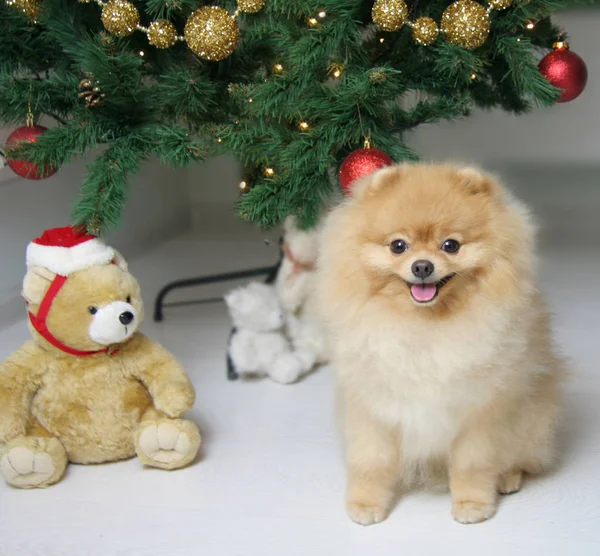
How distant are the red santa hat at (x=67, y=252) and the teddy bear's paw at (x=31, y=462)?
0.27 m

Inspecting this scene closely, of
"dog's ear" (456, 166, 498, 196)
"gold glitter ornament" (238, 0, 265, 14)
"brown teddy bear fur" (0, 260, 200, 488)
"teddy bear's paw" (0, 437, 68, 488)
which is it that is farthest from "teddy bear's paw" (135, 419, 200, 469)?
"gold glitter ornament" (238, 0, 265, 14)

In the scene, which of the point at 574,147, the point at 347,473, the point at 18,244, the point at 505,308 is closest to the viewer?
the point at 505,308

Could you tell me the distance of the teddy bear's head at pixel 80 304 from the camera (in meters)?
1.25

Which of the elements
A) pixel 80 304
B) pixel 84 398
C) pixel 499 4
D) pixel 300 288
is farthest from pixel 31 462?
pixel 499 4

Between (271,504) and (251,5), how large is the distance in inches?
32.3

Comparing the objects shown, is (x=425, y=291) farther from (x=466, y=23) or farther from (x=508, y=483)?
(x=466, y=23)

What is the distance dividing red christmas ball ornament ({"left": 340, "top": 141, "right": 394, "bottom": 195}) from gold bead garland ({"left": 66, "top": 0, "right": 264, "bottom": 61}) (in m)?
0.29

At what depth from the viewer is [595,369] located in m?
1.66

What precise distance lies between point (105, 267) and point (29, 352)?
0.19 metres

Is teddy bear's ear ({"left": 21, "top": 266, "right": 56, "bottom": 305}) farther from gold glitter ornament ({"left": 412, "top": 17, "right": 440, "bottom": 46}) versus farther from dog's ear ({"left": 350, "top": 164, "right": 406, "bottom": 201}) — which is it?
gold glitter ornament ({"left": 412, "top": 17, "right": 440, "bottom": 46})

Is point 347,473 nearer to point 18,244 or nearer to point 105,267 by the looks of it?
point 105,267

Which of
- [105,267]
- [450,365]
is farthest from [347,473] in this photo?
[105,267]

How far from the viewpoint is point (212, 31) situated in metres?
1.35

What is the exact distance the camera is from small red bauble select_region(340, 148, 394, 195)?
131 cm
